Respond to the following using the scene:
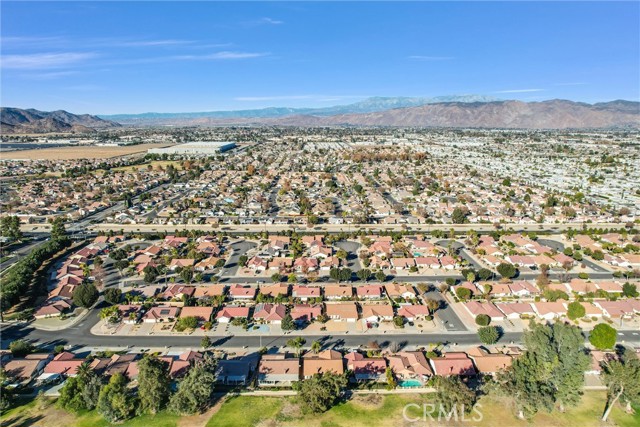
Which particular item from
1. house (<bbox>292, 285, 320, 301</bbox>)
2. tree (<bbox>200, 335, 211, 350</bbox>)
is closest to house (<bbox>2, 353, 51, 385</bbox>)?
tree (<bbox>200, 335, 211, 350</bbox>)

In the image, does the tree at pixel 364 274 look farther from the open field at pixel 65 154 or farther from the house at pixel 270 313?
the open field at pixel 65 154

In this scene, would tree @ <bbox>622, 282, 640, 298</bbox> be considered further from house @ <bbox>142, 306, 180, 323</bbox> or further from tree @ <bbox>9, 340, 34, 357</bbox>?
tree @ <bbox>9, 340, 34, 357</bbox>

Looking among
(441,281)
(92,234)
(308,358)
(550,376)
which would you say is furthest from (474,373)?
(92,234)

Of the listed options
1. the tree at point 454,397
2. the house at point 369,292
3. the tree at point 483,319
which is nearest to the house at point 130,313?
the house at point 369,292

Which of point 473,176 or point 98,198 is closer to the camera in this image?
point 98,198

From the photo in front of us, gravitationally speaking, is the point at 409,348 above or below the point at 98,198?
below

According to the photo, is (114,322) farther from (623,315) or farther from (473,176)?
(473,176)
